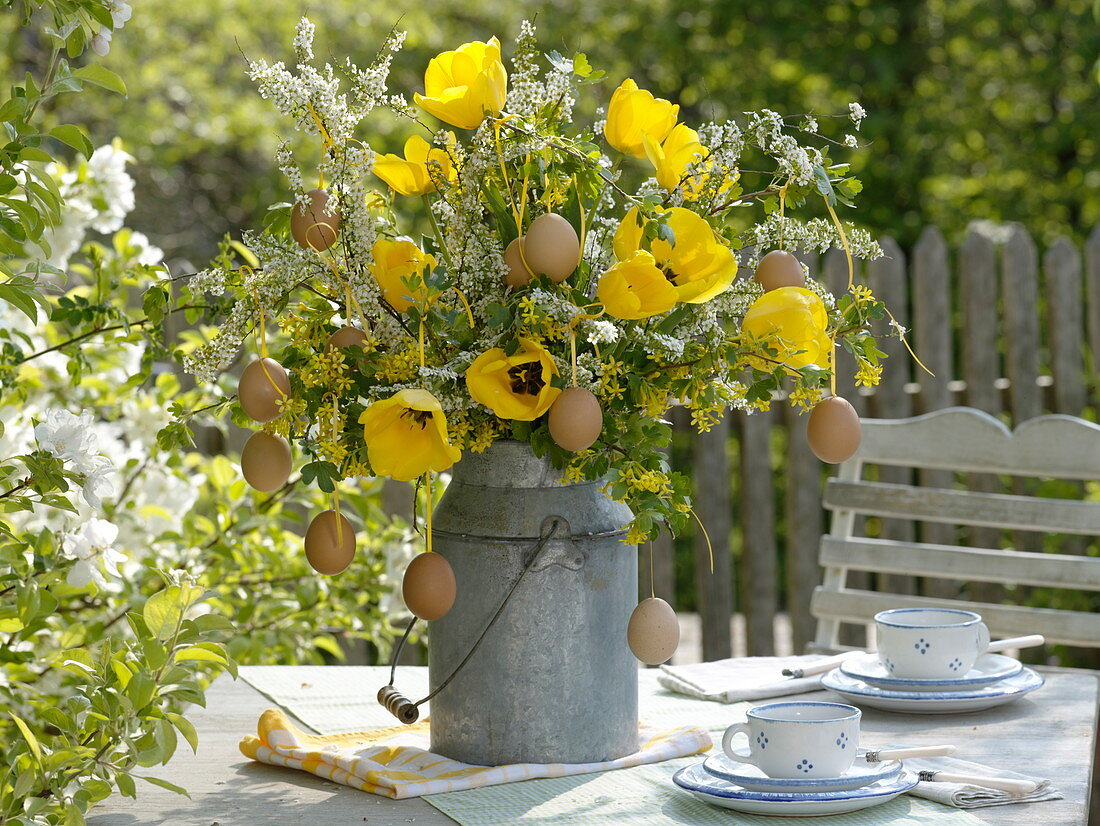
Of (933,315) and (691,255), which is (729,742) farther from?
(933,315)

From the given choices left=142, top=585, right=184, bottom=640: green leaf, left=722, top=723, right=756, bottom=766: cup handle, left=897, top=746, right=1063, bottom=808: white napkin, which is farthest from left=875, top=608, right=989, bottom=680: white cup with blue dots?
left=142, top=585, right=184, bottom=640: green leaf

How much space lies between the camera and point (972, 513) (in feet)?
7.09

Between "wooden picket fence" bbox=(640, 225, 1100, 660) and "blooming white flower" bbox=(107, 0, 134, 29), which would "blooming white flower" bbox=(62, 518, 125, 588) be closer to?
"blooming white flower" bbox=(107, 0, 134, 29)

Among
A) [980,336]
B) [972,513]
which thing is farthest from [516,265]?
[980,336]

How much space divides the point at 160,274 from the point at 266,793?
0.74 meters

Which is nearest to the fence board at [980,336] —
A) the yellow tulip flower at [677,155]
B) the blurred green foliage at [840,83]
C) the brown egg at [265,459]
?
the blurred green foliage at [840,83]

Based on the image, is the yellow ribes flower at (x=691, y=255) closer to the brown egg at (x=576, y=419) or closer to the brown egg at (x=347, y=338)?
the brown egg at (x=576, y=419)

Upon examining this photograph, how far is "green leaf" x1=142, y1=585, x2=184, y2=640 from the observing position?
3.72ft

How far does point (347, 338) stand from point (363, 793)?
0.45m

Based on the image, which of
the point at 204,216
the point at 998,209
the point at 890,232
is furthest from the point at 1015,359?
the point at 204,216

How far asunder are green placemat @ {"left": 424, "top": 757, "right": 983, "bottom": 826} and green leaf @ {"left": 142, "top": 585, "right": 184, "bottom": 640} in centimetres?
30

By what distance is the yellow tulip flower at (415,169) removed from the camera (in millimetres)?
1249

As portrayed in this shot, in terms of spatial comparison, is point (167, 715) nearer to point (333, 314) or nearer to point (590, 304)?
point (333, 314)

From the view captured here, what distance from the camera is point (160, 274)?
1.71 m
